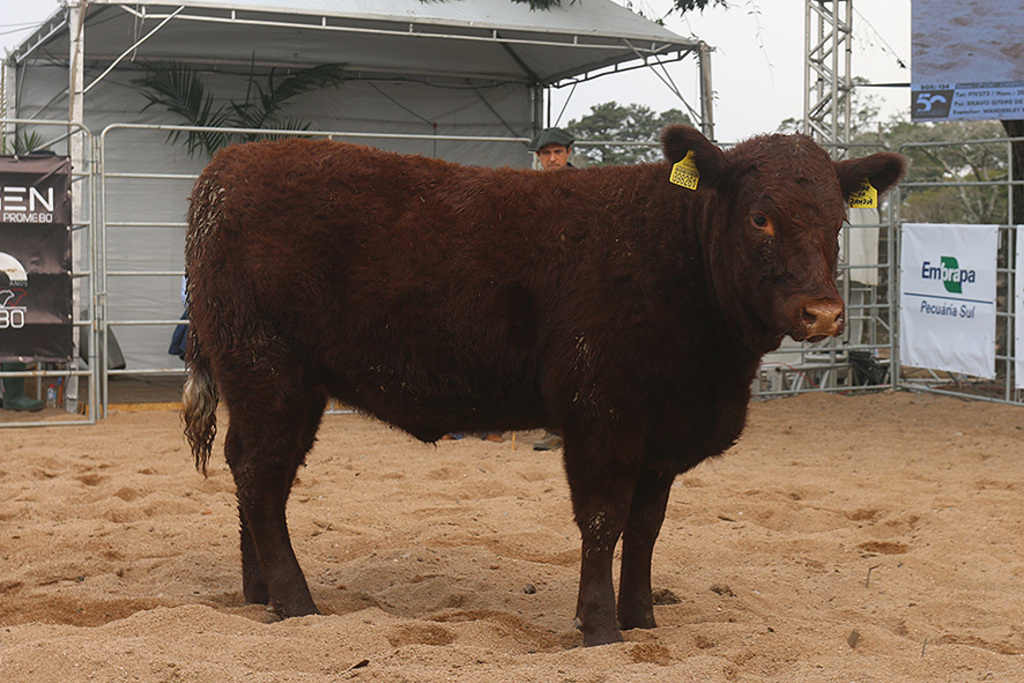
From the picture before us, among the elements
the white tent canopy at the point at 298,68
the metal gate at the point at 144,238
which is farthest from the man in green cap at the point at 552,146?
the metal gate at the point at 144,238

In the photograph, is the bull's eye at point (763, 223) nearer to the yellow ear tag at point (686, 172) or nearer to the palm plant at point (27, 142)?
the yellow ear tag at point (686, 172)

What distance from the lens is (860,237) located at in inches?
451

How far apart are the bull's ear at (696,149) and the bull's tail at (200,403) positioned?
213 cm

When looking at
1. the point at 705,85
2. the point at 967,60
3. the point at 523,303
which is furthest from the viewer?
the point at 705,85

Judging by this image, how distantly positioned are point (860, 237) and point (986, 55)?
227cm

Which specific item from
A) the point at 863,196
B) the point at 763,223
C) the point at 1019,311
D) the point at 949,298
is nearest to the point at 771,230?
the point at 763,223

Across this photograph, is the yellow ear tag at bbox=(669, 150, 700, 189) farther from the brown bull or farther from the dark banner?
the dark banner

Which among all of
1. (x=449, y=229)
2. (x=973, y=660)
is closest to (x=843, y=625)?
(x=973, y=660)

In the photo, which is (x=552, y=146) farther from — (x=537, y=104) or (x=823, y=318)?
(x=537, y=104)

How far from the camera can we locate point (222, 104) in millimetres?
13562

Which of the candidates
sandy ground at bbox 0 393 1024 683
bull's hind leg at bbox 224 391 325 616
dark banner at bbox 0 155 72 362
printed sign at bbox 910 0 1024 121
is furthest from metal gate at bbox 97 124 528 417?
bull's hind leg at bbox 224 391 325 616

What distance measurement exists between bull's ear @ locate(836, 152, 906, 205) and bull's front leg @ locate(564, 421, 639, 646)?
4.11 ft

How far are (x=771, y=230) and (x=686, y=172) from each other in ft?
1.36

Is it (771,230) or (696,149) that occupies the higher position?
(696,149)
